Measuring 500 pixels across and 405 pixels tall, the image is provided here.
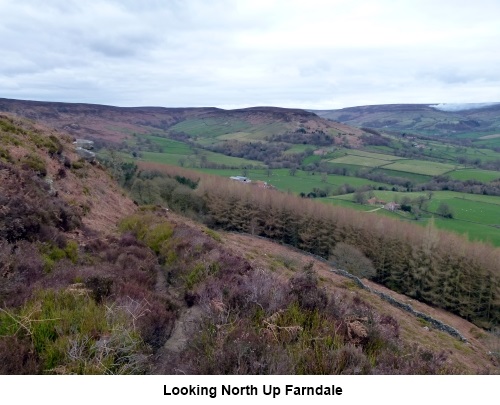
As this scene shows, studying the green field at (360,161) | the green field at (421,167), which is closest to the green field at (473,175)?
the green field at (421,167)

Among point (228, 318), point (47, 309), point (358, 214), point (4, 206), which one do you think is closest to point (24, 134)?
point (4, 206)

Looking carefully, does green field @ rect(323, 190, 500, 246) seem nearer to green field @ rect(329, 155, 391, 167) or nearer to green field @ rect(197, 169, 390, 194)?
green field @ rect(197, 169, 390, 194)

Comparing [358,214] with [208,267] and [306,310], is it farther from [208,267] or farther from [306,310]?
[306,310]

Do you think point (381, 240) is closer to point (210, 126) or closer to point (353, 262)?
point (353, 262)

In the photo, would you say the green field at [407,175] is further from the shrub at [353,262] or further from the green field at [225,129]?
the green field at [225,129]

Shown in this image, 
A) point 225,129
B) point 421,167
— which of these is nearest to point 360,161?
point 421,167

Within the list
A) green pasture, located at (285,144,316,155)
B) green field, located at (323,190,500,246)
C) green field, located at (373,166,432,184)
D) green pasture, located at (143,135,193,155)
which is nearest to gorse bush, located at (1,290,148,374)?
green field, located at (323,190,500,246)
